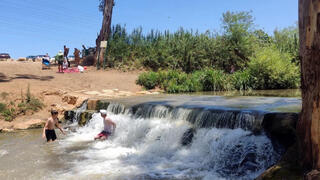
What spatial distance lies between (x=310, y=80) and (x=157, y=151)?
4016 mm

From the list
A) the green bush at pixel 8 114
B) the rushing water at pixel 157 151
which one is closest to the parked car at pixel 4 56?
the green bush at pixel 8 114

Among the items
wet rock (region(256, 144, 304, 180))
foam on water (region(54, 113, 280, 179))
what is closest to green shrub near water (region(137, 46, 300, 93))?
foam on water (region(54, 113, 280, 179))

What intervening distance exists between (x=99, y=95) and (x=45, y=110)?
90.6 inches

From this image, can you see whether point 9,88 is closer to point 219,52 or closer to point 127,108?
point 127,108

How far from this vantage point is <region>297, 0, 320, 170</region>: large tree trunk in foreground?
368 cm

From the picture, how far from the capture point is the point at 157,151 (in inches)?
277

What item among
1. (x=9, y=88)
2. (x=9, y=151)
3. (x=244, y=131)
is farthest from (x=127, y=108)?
(x=9, y=88)

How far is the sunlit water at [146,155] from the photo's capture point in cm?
537

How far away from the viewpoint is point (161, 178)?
5152mm

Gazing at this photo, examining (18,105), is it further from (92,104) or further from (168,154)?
(168,154)

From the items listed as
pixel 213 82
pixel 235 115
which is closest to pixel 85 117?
pixel 235 115

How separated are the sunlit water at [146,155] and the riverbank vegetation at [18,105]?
2734 mm

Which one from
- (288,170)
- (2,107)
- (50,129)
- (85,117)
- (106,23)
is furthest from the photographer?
(106,23)

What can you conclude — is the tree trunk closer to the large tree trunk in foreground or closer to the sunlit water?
the sunlit water
